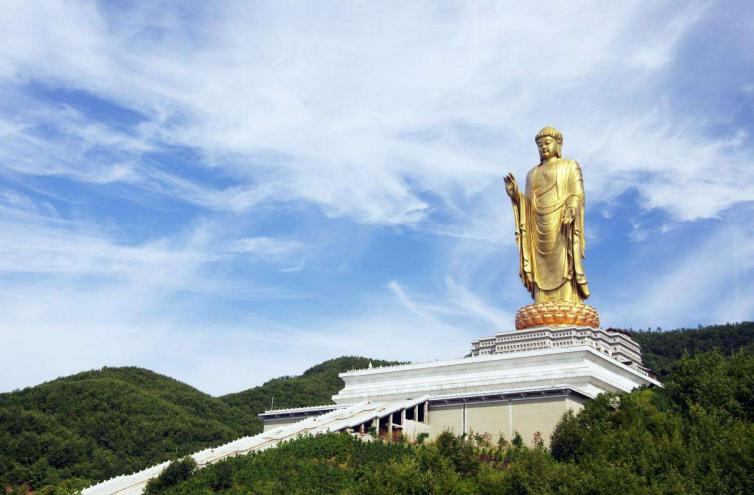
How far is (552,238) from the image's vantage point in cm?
3594

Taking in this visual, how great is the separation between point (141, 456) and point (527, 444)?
57.2 ft

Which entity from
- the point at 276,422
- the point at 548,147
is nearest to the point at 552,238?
the point at 548,147

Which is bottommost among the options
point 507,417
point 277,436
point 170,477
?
point 170,477

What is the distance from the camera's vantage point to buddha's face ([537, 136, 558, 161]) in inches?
1459

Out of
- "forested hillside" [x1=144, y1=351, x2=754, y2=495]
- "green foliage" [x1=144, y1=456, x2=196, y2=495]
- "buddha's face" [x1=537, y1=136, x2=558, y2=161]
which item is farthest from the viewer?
"buddha's face" [x1=537, y1=136, x2=558, y2=161]

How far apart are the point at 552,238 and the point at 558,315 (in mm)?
3124

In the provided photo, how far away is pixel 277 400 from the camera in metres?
52.5

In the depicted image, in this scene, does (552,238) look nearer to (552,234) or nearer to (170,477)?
(552,234)

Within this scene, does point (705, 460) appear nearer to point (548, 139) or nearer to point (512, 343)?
point (512, 343)

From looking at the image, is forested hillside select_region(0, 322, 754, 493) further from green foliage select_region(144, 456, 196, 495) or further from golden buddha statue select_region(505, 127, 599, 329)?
golden buddha statue select_region(505, 127, 599, 329)

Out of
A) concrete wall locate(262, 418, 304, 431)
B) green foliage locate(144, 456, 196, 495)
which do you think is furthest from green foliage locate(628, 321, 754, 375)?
green foliage locate(144, 456, 196, 495)

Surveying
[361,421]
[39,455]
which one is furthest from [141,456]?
[361,421]

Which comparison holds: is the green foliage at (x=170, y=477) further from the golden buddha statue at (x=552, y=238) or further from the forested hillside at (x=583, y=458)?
the golden buddha statue at (x=552, y=238)

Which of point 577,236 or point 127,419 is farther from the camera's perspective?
point 127,419
